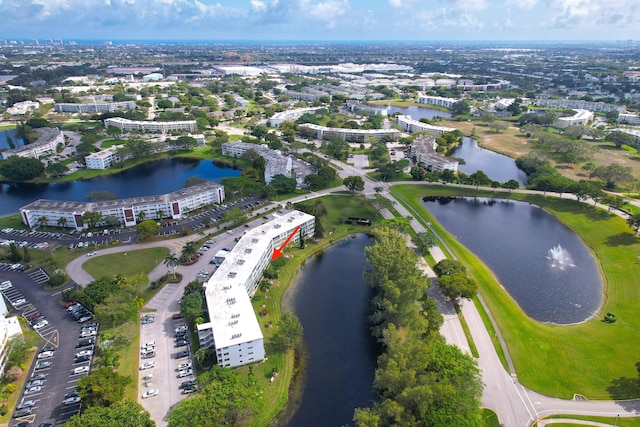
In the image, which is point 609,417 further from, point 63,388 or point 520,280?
point 63,388

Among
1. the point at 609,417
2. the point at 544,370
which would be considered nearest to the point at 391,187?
the point at 544,370

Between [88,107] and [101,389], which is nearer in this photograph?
[101,389]

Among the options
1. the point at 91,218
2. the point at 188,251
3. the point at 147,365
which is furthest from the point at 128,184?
the point at 147,365

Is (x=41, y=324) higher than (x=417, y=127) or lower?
lower

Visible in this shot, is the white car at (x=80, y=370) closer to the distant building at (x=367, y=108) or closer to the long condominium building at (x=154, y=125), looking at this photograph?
the long condominium building at (x=154, y=125)

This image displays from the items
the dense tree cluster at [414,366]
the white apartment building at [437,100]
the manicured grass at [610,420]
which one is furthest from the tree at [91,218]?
the white apartment building at [437,100]

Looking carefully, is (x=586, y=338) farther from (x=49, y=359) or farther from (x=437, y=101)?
(x=437, y=101)
